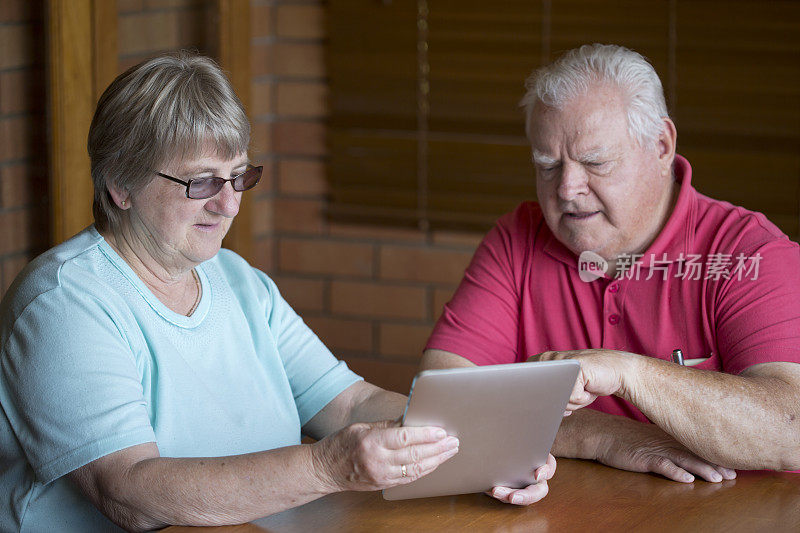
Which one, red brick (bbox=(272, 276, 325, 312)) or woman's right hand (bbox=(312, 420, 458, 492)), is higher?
woman's right hand (bbox=(312, 420, 458, 492))

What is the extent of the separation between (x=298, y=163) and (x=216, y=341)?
1997 millimetres

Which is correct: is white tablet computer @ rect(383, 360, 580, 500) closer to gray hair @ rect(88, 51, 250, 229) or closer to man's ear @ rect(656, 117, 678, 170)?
gray hair @ rect(88, 51, 250, 229)

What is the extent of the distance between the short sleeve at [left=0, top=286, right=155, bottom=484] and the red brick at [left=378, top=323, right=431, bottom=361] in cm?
208

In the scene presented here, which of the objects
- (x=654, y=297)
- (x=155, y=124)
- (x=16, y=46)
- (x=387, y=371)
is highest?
(x=16, y=46)

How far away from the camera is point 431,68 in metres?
3.56

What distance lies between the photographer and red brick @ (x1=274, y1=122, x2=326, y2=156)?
375 centimetres

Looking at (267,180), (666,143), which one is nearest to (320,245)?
(267,180)

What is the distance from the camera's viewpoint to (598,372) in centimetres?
170

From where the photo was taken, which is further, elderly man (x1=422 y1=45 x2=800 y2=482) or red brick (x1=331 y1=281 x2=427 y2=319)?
red brick (x1=331 y1=281 x2=427 y2=319)

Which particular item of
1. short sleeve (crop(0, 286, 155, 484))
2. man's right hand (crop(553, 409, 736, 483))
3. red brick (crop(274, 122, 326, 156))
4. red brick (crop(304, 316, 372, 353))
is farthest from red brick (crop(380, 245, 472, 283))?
short sleeve (crop(0, 286, 155, 484))

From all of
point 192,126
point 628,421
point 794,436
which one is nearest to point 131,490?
point 192,126

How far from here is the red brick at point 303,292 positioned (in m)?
3.82

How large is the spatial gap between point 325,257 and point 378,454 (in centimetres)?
235
